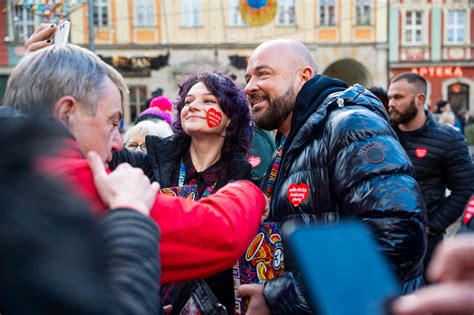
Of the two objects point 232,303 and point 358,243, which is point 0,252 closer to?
point 358,243

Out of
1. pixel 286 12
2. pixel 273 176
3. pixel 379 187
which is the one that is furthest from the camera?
pixel 286 12

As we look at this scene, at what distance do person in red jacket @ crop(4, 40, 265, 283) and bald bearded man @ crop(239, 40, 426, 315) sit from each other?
492mm

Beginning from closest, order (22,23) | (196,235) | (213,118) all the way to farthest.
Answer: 1. (196,235)
2. (213,118)
3. (22,23)

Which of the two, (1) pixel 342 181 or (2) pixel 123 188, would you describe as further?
(1) pixel 342 181

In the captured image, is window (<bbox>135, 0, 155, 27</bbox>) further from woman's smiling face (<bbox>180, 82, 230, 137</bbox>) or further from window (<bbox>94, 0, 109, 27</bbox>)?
woman's smiling face (<bbox>180, 82, 230, 137</bbox>)

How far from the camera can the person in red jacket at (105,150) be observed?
1.38m

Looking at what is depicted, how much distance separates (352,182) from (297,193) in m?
0.24

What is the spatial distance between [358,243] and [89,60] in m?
1.02

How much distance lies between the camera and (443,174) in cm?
441

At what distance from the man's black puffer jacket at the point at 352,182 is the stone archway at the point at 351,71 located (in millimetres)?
23788

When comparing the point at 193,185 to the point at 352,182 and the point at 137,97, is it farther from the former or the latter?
the point at 137,97

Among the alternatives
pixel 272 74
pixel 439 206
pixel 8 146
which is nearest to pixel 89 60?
pixel 8 146

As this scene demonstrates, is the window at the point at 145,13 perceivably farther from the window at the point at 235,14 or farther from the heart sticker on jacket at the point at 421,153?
the heart sticker on jacket at the point at 421,153

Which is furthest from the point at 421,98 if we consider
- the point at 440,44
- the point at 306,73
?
the point at 440,44
